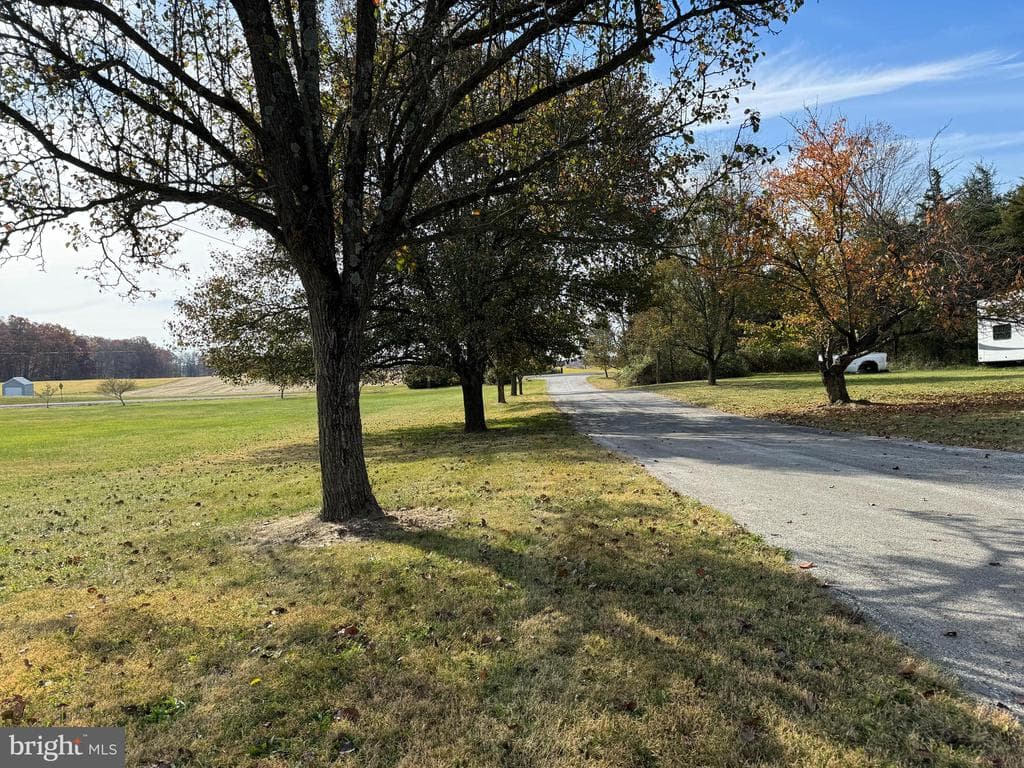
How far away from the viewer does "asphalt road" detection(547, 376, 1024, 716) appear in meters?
3.32

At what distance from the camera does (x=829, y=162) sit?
50.8 feet

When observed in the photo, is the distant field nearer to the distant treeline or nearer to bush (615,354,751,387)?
the distant treeline

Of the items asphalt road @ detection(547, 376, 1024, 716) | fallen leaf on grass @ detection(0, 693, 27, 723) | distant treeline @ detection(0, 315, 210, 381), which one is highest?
distant treeline @ detection(0, 315, 210, 381)

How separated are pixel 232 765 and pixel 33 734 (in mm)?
1117

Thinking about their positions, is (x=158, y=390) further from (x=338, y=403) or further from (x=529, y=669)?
(x=529, y=669)

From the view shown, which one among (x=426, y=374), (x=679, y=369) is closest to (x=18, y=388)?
(x=679, y=369)

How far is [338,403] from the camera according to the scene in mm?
6199

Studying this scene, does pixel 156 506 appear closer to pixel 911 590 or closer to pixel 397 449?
pixel 397 449

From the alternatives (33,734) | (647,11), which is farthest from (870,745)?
(647,11)

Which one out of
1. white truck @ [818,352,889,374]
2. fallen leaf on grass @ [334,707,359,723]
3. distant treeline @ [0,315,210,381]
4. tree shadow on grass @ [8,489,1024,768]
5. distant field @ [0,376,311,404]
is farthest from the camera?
distant treeline @ [0,315,210,381]

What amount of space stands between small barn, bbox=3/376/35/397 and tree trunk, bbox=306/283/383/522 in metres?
98.2

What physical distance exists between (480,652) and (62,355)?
12082 centimetres

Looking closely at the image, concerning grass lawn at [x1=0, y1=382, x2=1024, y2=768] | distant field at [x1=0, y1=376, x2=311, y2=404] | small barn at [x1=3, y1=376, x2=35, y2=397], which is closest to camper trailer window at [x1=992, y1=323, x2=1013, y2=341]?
grass lawn at [x1=0, y1=382, x2=1024, y2=768]

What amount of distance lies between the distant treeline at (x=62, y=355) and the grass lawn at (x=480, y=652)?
309 ft
